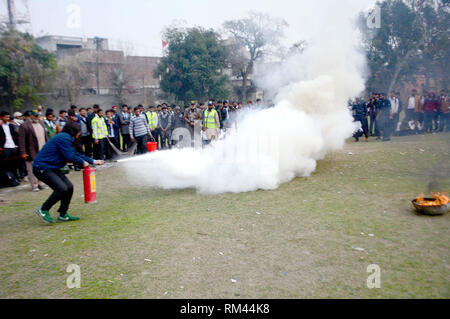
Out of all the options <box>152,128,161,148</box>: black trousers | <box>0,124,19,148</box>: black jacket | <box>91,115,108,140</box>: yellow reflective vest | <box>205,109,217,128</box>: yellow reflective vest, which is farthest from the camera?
<box>152,128,161,148</box>: black trousers

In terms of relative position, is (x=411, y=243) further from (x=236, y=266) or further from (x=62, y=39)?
(x=62, y=39)

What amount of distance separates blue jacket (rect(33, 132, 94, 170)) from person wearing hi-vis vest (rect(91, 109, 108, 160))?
5.98 metres

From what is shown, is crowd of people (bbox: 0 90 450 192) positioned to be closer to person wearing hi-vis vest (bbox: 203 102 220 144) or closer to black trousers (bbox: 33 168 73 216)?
person wearing hi-vis vest (bbox: 203 102 220 144)

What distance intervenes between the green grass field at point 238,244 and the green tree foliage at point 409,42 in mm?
12255

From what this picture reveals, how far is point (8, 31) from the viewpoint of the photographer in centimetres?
2089

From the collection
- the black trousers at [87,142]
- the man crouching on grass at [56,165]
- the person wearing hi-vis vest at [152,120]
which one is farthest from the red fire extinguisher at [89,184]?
the person wearing hi-vis vest at [152,120]

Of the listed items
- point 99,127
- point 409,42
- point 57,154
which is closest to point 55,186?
point 57,154

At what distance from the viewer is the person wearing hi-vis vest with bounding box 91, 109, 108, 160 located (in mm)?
12094

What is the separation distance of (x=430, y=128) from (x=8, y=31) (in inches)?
1038

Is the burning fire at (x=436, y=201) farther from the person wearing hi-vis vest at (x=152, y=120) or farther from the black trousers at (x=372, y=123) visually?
the person wearing hi-vis vest at (x=152, y=120)

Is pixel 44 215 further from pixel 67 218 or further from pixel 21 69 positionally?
pixel 21 69

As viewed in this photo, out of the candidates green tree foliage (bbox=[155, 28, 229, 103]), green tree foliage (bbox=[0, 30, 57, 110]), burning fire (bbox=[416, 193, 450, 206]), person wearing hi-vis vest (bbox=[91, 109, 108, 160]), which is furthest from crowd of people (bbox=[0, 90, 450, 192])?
green tree foliage (bbox=[0, 30, 57, 110])

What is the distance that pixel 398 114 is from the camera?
52.2 ft

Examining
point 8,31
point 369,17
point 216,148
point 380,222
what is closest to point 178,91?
point 8,31
